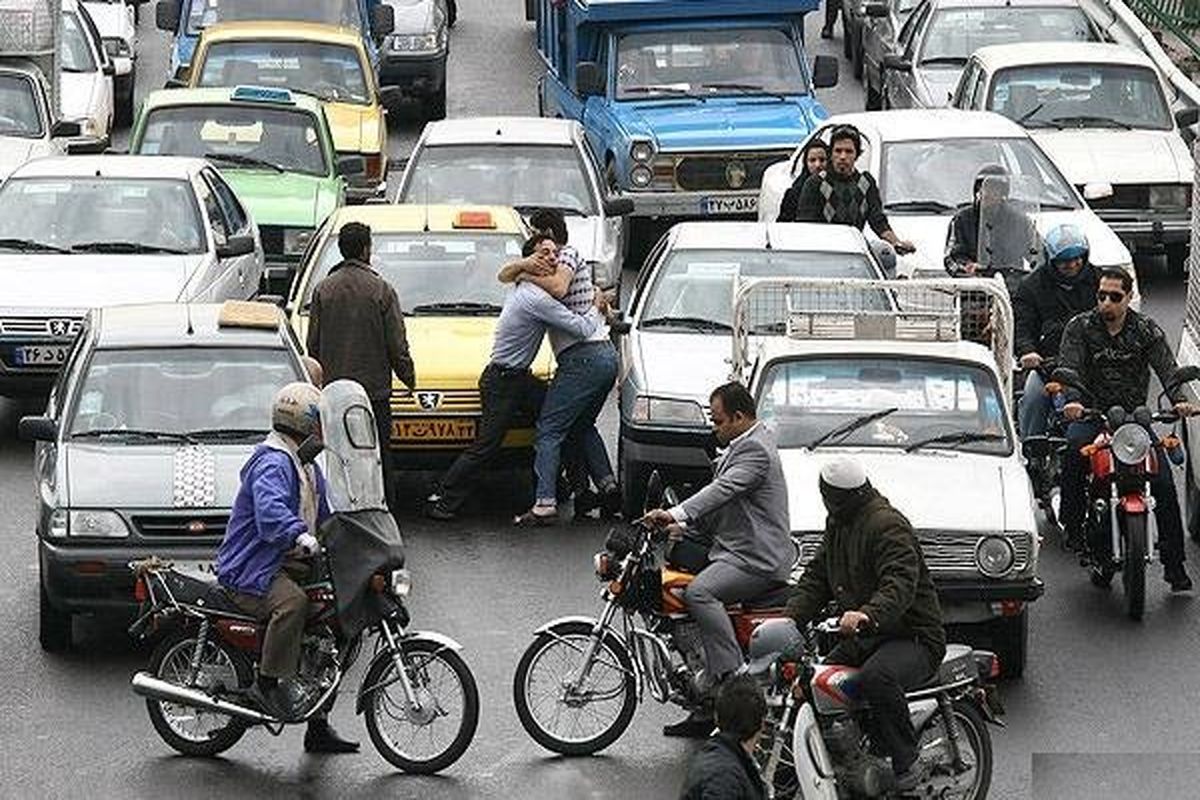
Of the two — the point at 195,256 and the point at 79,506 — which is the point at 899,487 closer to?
the point at 79,506

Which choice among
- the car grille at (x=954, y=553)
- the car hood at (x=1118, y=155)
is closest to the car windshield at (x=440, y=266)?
the car grille at (x=954, y=553)

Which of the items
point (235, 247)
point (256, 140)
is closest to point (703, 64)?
point (256, 140)

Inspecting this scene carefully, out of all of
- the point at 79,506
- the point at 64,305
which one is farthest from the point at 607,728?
the point at 64,305

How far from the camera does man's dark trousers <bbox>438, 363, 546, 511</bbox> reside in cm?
2030

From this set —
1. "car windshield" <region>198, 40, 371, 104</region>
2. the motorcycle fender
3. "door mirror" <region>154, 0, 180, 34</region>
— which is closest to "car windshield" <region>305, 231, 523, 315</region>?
the motorcycle fender

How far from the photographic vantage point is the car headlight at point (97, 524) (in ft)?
56.2

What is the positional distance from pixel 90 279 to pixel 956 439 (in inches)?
288

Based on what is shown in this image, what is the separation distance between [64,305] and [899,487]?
7.25 meters

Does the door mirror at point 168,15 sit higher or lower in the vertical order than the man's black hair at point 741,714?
lower

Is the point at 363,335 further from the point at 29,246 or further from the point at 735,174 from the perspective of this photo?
the point at 735,174

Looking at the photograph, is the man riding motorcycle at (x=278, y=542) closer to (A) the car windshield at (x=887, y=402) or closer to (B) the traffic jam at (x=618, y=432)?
(B) the traffic jam at (x=618, y=432)

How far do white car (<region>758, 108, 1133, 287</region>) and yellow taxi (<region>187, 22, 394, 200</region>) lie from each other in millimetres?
6566

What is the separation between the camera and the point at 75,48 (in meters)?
34.6

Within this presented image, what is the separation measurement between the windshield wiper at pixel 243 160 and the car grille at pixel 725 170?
11.2 ft
